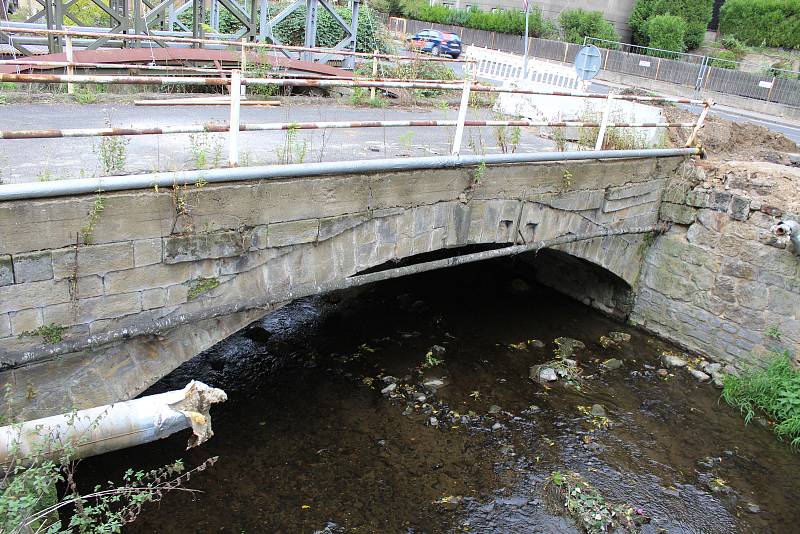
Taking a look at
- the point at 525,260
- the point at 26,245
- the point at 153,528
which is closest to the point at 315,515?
the point at 153,528

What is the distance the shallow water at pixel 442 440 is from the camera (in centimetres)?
529

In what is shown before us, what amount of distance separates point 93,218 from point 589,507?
4.68 m

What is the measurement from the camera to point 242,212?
184 inches

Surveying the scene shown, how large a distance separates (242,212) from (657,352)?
20.9 feet

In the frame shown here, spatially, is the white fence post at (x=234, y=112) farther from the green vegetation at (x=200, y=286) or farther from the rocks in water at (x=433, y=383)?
the rocks in water at (x=433, y=383)

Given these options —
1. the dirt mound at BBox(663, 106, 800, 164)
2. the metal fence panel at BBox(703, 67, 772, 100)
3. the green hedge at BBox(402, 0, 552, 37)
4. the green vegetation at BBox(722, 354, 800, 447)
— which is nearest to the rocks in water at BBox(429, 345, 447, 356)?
the green vegetation at BBox(722, 354, 800, 447)

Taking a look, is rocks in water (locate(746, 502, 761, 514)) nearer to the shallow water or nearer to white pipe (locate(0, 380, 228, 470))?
the shallow water

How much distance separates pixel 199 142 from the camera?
5812mm

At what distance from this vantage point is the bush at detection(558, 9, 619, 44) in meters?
29.3

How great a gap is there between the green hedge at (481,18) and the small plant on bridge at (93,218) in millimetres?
27812

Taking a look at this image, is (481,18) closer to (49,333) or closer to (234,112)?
(234,112)

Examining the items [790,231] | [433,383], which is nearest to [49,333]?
[433,383]

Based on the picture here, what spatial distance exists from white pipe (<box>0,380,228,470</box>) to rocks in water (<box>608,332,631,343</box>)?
20.9ft

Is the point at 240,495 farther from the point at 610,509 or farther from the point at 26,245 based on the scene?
the point at 610,509
